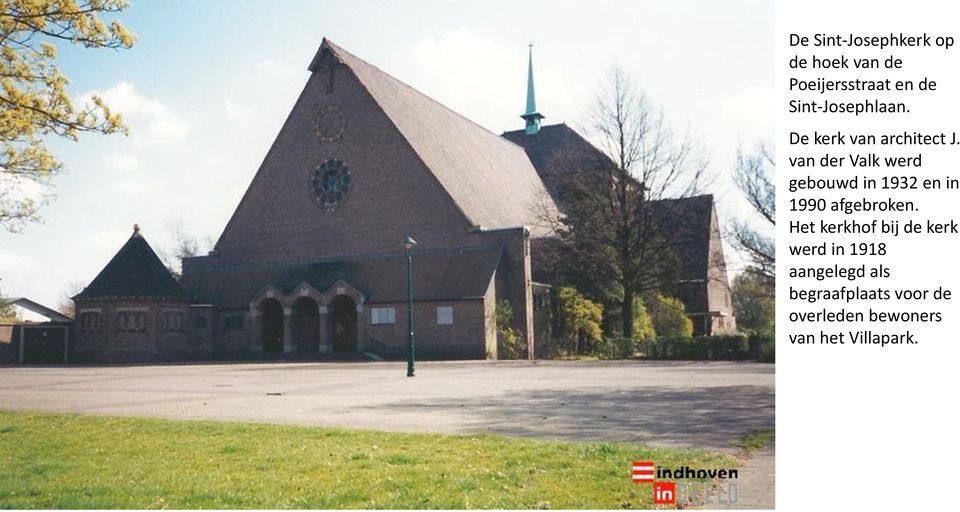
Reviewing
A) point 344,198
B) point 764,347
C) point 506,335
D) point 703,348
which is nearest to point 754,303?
point 703,348

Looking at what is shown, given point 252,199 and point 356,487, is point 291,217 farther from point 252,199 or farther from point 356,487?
point 356,487

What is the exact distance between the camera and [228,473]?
25.7ft

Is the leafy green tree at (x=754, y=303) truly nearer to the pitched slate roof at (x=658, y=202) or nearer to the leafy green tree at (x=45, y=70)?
the pitched slate roof at (x=658, y=202)

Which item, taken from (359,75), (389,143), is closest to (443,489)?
(389,143)

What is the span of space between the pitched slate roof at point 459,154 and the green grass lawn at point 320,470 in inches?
1207

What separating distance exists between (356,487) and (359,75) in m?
40.7

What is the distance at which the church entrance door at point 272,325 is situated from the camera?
43844mm

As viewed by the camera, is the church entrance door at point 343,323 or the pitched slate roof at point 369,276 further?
the church entrance door at point 343,323

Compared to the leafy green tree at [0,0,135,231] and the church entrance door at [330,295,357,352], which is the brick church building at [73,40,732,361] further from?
the leafy green tree at [0,0,135,231]

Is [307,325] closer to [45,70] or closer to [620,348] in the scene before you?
[620,348]

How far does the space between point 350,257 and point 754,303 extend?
27.8m

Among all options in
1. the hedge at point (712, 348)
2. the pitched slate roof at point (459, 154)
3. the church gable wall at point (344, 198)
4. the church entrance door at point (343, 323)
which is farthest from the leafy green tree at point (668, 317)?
the church entrance door at point (343, 323)

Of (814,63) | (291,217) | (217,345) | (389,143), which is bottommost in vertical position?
(217,345)

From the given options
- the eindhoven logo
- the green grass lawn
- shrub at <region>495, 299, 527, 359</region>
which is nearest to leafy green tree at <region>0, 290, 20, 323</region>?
shrub at <region>495, 299, 527, 359</region>
